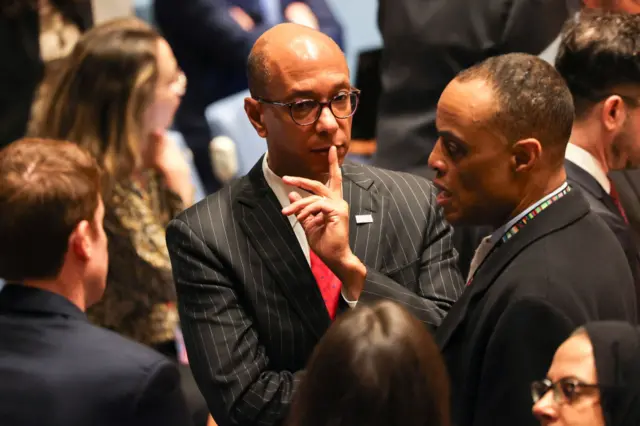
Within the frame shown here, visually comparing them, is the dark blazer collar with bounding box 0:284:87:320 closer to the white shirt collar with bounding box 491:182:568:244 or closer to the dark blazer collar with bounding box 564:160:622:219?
the white shirt collar with bounding box 491:182:568:244

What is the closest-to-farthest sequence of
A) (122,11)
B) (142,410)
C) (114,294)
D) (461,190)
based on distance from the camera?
(142,410) < (461,190) < (114,294) < (122,11)

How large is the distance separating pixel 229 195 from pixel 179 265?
218 millimetres

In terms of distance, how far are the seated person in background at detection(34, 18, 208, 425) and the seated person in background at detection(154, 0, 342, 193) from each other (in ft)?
3.31

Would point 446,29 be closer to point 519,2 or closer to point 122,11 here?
point 519,2

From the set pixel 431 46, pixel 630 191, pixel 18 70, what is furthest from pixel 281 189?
pixel 18 70

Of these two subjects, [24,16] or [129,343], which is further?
[24,16]

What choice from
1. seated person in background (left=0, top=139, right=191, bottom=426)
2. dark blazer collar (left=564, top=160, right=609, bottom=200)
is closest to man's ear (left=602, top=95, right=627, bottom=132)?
dark blazer collar (left=564, top=160, right=609, bottom=200)

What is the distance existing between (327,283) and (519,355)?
0.61 m

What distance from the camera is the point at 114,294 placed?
4.22 metres

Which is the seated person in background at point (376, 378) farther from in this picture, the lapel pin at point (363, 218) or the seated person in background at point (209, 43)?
the seated person in background at point (209, 43)

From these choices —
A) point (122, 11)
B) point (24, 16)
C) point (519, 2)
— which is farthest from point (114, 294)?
point (122, 11)

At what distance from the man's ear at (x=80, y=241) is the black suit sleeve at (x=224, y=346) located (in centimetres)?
29

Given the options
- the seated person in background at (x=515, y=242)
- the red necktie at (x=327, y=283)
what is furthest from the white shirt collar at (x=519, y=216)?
the red necktie at (x=327, y=283)

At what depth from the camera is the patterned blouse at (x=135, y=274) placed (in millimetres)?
4203
